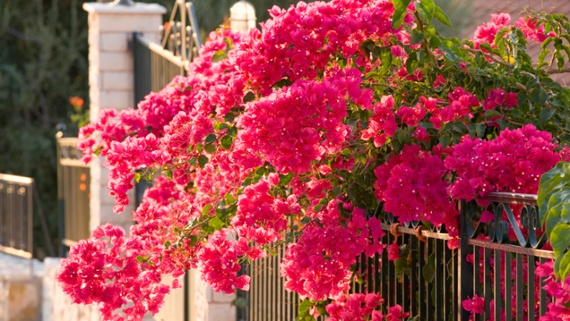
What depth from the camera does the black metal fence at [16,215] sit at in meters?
11.7

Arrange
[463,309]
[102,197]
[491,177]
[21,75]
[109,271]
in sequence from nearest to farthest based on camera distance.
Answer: [491,177]
[463,309]
[109,271]
[102,197]
[21,75]

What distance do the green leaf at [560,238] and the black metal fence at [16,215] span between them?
926 cm

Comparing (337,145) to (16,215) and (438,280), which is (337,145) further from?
(16,215)

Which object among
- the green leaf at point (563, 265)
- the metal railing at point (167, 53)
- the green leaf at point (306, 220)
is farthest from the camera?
the metal railing at point (167, 53)

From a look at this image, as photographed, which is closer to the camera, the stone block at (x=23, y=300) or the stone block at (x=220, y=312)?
the stone block at (x=220, y=312)

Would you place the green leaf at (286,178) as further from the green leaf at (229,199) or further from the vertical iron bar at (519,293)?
the vertical iron bar at (519,293)

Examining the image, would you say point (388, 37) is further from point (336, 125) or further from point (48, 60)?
point (48, 60)

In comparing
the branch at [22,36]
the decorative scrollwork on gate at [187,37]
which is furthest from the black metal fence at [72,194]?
the branch at [22,36]

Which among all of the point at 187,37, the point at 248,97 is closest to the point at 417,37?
the point at 248,97

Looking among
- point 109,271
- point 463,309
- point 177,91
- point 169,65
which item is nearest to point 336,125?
point 463,309

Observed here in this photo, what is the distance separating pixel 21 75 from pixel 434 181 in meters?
15.7

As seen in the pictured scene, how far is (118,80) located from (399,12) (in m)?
6.51

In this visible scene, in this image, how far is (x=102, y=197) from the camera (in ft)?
33.0

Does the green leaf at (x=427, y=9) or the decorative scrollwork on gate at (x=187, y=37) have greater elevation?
the decorative scrollwork on gate at (x=187, y=37)
